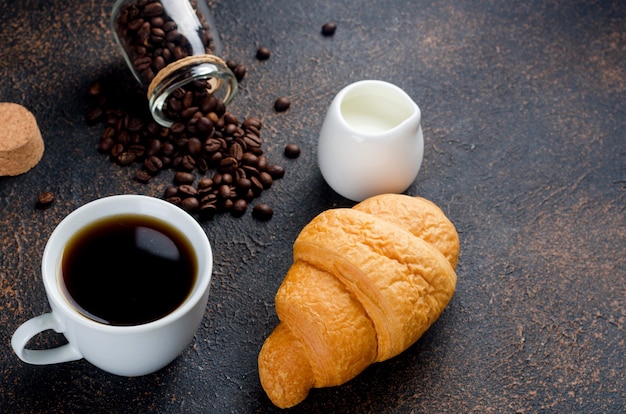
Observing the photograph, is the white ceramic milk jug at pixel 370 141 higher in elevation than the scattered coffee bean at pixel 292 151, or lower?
higher

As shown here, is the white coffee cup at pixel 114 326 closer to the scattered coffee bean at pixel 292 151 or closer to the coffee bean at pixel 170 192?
the coffee bean at pixel 170 192

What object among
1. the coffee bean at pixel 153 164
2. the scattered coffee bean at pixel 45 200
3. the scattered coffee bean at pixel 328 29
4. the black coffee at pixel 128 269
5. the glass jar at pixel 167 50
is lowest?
Result: the coffee bean at pixel 153 164

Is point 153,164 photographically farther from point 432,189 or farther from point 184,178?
point 432,189

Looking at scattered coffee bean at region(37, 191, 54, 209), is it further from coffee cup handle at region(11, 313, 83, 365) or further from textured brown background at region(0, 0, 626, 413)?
coffee cup handle at region(11, 313, 83, 365)

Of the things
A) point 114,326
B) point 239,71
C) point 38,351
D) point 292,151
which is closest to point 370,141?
point 292,151

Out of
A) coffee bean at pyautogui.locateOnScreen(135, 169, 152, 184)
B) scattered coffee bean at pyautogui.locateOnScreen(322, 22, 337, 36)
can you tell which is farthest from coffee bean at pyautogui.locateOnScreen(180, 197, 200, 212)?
scattered coffee bean at pyautogui.locateOnScreen(322, 22, 337, 36)

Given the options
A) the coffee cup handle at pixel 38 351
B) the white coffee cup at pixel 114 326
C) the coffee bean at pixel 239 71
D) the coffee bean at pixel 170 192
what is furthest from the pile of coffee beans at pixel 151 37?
the coffee cup handle at pixel 38 351

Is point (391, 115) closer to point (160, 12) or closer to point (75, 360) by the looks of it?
point (160, 12)

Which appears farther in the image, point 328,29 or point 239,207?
point 328,29
